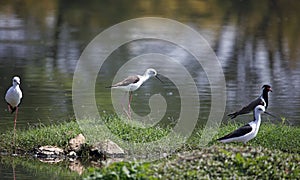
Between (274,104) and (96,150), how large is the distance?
16.7 feet

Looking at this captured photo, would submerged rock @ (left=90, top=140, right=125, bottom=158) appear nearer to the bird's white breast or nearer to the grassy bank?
the grassy bank

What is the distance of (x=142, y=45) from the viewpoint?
22234 millimetres

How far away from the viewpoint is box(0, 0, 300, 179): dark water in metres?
15.0

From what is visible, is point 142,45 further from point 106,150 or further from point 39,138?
point 106,150

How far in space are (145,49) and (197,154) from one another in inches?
513

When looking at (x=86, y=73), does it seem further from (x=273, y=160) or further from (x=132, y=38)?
(x=273, y=160)

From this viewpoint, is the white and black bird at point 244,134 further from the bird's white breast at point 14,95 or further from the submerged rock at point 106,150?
the bird's white breast at point 14,95

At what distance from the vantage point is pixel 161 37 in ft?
77.2

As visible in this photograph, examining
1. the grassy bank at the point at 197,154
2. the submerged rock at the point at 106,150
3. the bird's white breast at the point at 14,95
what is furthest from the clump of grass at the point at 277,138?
the bird's white breast at the point at 14,95

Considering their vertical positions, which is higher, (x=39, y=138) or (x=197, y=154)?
(x=197, y=154)

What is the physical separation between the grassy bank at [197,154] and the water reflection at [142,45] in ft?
3.62

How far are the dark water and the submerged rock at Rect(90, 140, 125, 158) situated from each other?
5.78ft

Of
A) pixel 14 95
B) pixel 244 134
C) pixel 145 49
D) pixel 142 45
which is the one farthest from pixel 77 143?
pixel 142 45

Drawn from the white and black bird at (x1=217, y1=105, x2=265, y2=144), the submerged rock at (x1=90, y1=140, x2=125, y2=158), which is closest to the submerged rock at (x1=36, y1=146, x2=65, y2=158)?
the submerged rock at (x1=90, y1=140, x2=125, y2=158)
